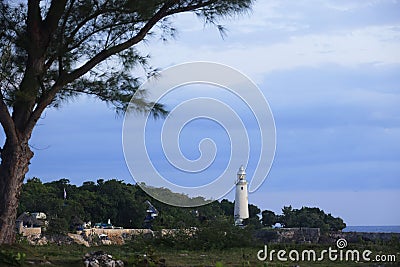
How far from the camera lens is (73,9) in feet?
26.6

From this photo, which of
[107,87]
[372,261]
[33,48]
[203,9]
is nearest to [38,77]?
[33,48]

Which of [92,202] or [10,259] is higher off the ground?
[92,202]

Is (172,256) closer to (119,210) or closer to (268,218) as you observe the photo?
(268,218)

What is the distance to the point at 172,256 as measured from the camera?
7.83 meters

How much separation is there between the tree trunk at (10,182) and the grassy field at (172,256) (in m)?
0.23

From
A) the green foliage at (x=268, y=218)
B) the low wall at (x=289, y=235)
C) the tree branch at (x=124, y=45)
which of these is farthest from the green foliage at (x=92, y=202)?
the tree branch at (x=124, y=45)

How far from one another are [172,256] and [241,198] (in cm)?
355

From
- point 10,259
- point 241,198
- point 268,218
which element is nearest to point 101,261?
point 10,259

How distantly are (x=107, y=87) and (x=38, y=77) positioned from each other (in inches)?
42.3

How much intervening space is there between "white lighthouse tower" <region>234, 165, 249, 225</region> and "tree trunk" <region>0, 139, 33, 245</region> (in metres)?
2.71

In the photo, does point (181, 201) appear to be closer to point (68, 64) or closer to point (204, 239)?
point (204, 239)

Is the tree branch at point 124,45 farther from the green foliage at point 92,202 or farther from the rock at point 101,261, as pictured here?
the green foliage at point 92,202

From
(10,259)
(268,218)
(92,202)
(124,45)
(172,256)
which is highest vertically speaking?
(124,45)

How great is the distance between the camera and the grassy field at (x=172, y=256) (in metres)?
6.48
